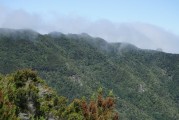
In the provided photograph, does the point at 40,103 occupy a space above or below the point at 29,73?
below

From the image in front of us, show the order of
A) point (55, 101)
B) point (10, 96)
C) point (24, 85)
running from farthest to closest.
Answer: point (55, 101) → point (24, 85) → point (10, 96)

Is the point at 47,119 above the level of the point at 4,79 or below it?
below

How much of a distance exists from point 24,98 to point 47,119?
13.7 ft

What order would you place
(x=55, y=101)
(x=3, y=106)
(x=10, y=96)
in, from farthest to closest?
(x=55, y=101)
(x=10, y=96)
(x=3, y=106)

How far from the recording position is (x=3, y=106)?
1468 inches

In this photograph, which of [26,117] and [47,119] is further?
[47,119]

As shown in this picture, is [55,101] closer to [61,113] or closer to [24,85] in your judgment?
[61,113]

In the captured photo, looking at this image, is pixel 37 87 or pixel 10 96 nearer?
pixel 10 96

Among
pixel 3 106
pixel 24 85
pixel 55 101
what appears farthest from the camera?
pixel 55 101

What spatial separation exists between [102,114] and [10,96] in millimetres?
11044

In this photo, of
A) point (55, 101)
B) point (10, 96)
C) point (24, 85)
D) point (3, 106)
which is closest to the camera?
point (3, 106)

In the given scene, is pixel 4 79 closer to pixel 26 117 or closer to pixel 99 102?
pixel 26 117

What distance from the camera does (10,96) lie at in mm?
47438

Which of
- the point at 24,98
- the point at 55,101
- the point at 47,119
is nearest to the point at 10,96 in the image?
the point at 24,98
